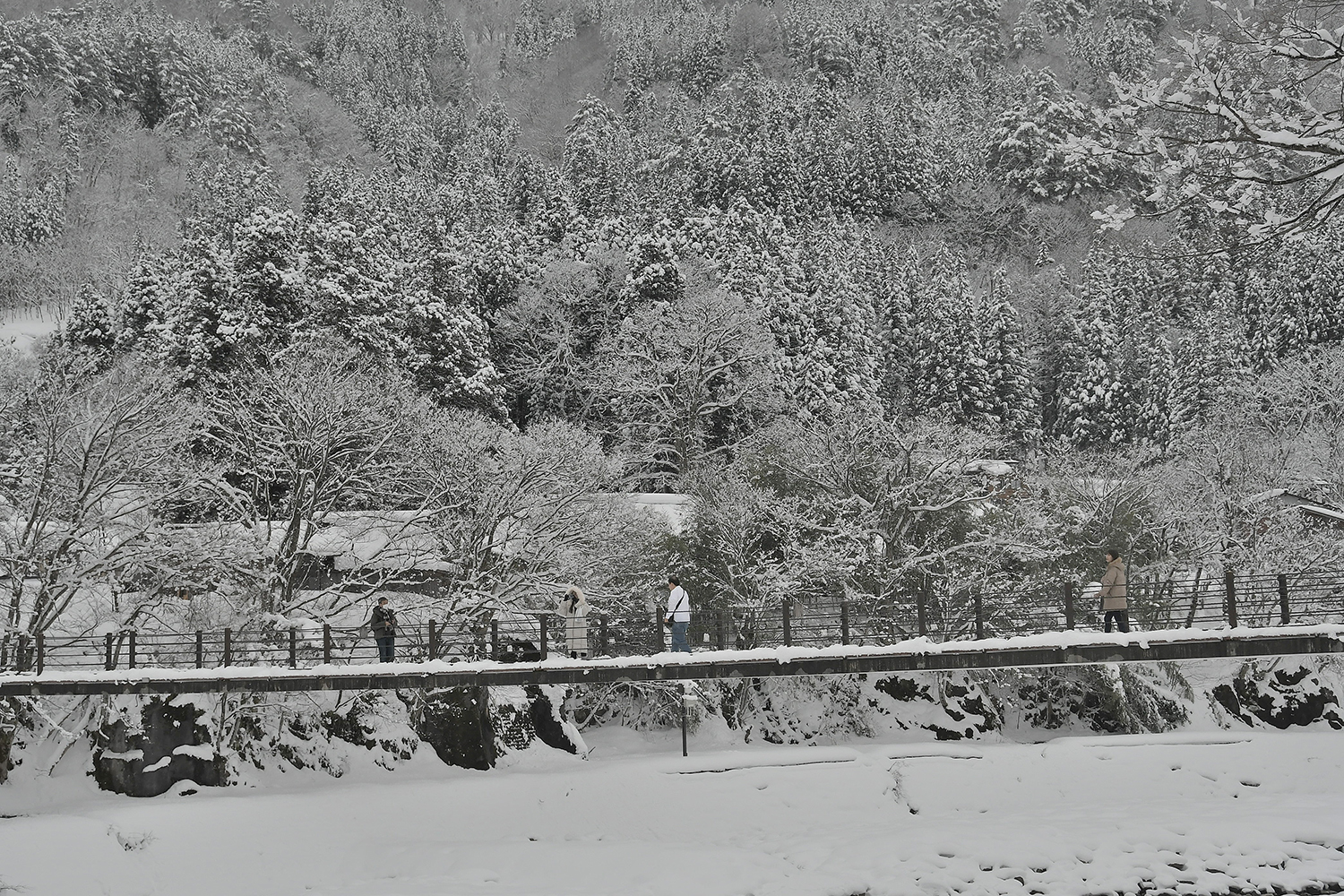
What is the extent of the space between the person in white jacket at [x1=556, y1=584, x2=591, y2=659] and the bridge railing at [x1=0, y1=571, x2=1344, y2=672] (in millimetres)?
362

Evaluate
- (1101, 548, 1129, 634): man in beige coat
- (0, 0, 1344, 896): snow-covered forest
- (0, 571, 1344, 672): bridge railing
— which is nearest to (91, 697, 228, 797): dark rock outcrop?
(0, 0, 1344, 896): snow-covered forest

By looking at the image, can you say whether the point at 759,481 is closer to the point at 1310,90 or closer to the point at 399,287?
the point at 399,287

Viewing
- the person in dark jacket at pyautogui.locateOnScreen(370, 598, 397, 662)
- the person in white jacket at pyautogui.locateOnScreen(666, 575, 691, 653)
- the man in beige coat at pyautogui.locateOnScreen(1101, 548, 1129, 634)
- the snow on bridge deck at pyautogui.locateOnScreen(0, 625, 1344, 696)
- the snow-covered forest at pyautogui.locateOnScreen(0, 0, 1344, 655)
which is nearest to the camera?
the man in beige coat at pyautogui.locateOnScreen(1101, 548, 1129, 634)

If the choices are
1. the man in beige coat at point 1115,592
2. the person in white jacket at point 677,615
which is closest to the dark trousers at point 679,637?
the person in white jacket at point 677,615

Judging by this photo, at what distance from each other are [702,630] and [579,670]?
6.06m

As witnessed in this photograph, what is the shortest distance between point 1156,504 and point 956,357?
2179 centimetres

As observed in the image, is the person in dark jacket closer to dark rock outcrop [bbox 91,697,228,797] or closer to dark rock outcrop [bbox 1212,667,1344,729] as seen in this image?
dark rock outcrop [bbox 91,697,228,797]

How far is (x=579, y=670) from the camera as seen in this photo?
19000 mm

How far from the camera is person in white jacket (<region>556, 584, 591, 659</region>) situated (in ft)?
62.3

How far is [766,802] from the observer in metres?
20.5

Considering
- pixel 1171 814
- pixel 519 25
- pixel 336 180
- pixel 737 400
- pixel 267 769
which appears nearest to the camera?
pixel 1171 814

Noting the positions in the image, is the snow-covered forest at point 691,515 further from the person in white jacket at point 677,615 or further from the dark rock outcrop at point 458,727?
the person in white jacket at point 677,615

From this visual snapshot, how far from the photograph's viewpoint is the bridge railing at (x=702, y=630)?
64.6ft

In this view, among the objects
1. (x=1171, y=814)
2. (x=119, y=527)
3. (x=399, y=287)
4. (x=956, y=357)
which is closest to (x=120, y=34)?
(x=399, y=287)
